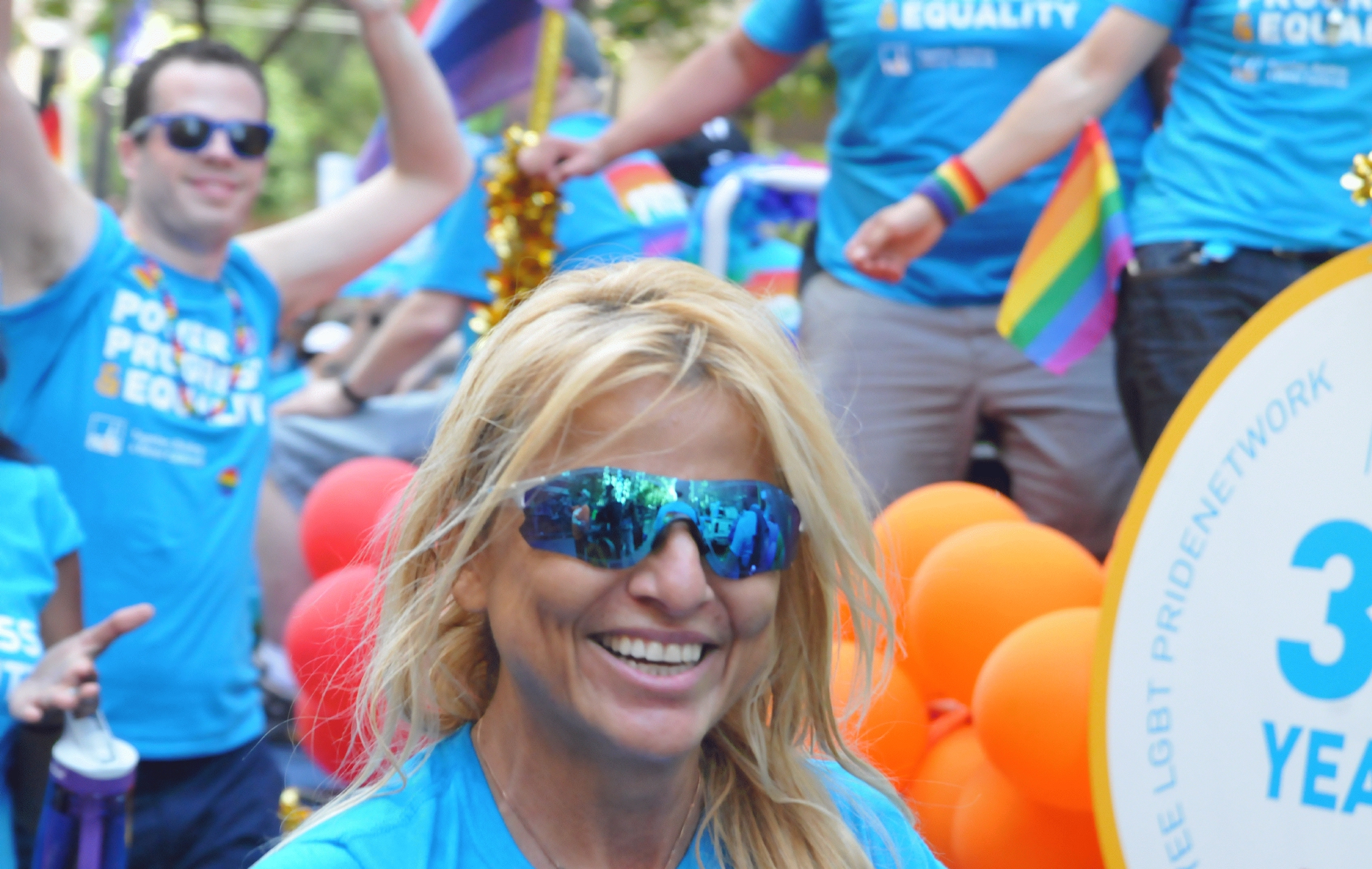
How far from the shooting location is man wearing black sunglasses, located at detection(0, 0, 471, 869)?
2.99 m

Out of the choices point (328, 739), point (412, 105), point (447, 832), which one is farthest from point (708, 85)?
point (447, 832)

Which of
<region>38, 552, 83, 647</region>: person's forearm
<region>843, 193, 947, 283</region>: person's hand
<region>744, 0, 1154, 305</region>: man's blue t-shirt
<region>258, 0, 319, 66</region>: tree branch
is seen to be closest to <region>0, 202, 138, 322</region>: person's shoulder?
<region>38, 552, 83, 647</region>: person's forearm

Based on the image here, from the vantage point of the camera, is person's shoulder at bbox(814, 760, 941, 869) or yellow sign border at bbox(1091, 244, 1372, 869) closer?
person's shoulder at bbox(814, 760, 941, 869)

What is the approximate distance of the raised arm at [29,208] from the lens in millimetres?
2848

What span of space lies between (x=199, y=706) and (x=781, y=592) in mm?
1738

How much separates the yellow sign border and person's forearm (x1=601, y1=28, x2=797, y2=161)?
2014 millimetres

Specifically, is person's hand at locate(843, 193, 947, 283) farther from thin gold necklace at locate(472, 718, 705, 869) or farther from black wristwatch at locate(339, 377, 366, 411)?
black wristwatch at locate(339, 377, 366, 411)

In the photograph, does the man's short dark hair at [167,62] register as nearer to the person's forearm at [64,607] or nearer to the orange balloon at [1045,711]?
the person's forearm at [64,607]

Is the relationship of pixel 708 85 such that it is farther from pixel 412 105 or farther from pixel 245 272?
pixel 245 272

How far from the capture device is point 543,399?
160 centimetres

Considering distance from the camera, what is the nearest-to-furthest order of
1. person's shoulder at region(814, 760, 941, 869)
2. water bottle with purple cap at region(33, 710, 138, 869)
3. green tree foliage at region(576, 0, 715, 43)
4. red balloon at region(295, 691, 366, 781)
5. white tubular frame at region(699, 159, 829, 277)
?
person's shoulder at region(814, 760, 941, 869), water bottle with purple cap at region(33, 710, 138, 869), red balloon at region(295, 691, 366, 781), white tubular frame at region(699, 159, 829, 277), green tree foliage at region(576, 0, 715, 43)

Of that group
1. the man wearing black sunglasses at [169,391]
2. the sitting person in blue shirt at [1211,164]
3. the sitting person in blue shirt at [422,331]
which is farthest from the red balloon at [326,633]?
the sitting person in blue shirt at [1211,164]

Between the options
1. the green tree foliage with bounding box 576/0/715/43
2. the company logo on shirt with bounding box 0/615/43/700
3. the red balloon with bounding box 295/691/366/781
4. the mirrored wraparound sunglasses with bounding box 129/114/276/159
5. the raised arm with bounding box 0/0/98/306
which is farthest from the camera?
the green tree foliage with bounding box 576/0/715/43

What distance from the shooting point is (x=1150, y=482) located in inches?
80.4
